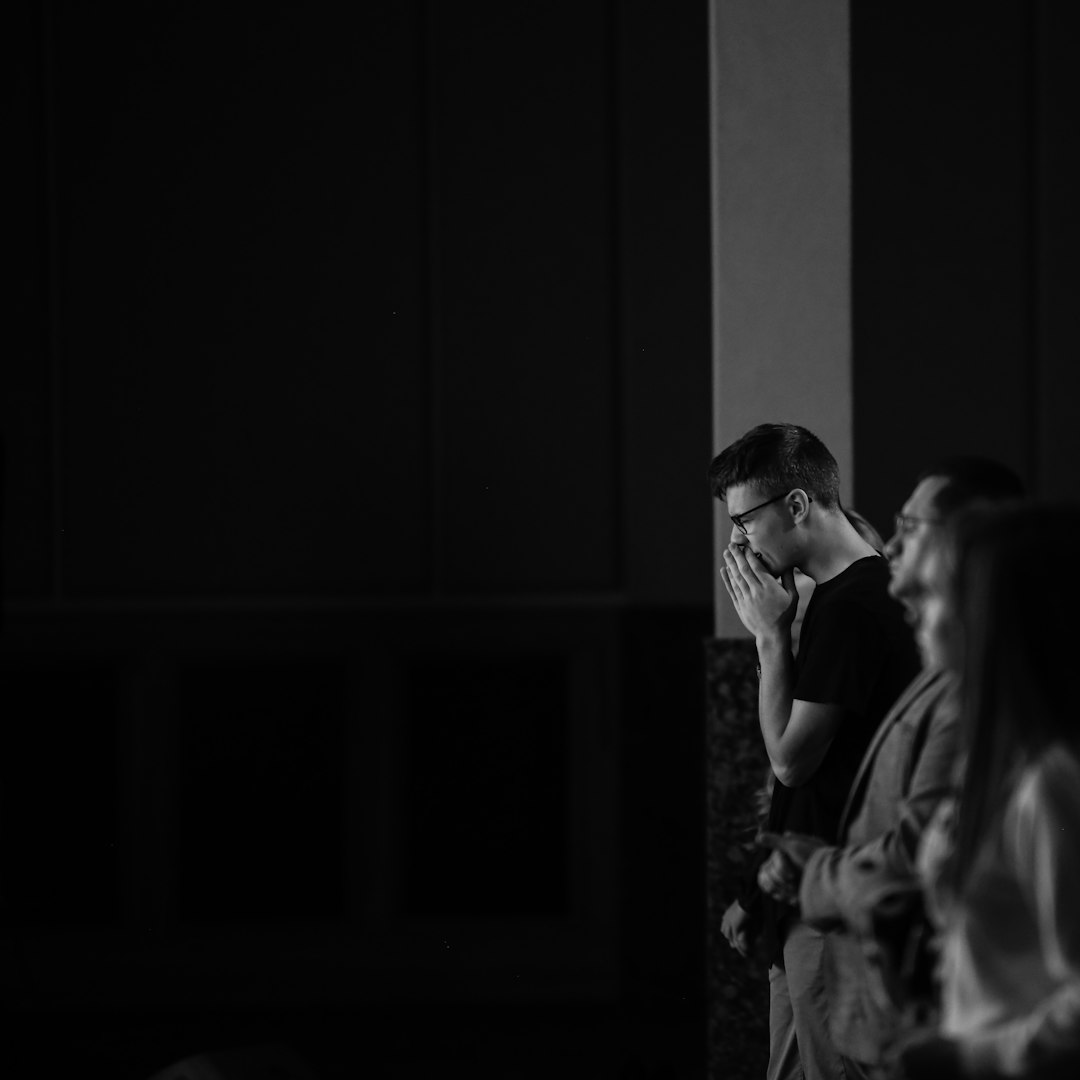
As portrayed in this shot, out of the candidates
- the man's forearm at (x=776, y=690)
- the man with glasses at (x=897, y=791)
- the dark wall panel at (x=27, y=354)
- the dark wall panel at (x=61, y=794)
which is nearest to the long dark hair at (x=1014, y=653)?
the man with glasses at (x=897, y=791)

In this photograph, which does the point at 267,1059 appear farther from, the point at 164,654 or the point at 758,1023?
the point at 164,654

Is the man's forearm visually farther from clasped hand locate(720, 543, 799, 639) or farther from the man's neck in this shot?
the man's neck

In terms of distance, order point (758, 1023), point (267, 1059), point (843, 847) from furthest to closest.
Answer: point (758, 1023) < point (267, 1059) < point (843, 847)

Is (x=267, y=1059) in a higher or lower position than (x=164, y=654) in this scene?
lower

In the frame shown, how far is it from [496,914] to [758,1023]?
106cm

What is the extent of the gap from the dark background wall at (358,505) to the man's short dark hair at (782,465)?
5.76ft

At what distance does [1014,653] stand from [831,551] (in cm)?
103

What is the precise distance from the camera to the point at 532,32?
3.78m

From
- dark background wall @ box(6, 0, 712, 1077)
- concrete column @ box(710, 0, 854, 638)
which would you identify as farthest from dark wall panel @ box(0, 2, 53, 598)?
concrete column @ box(710, 0, 854, 638)

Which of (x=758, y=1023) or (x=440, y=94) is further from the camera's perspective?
(x=440, y=94)

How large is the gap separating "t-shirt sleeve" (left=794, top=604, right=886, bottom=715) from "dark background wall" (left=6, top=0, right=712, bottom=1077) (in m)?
1.93

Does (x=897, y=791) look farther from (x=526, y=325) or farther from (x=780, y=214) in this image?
(x=526, y=325)

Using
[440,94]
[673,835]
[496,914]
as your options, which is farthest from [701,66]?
[496,914]

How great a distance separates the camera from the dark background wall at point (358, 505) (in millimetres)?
3766
